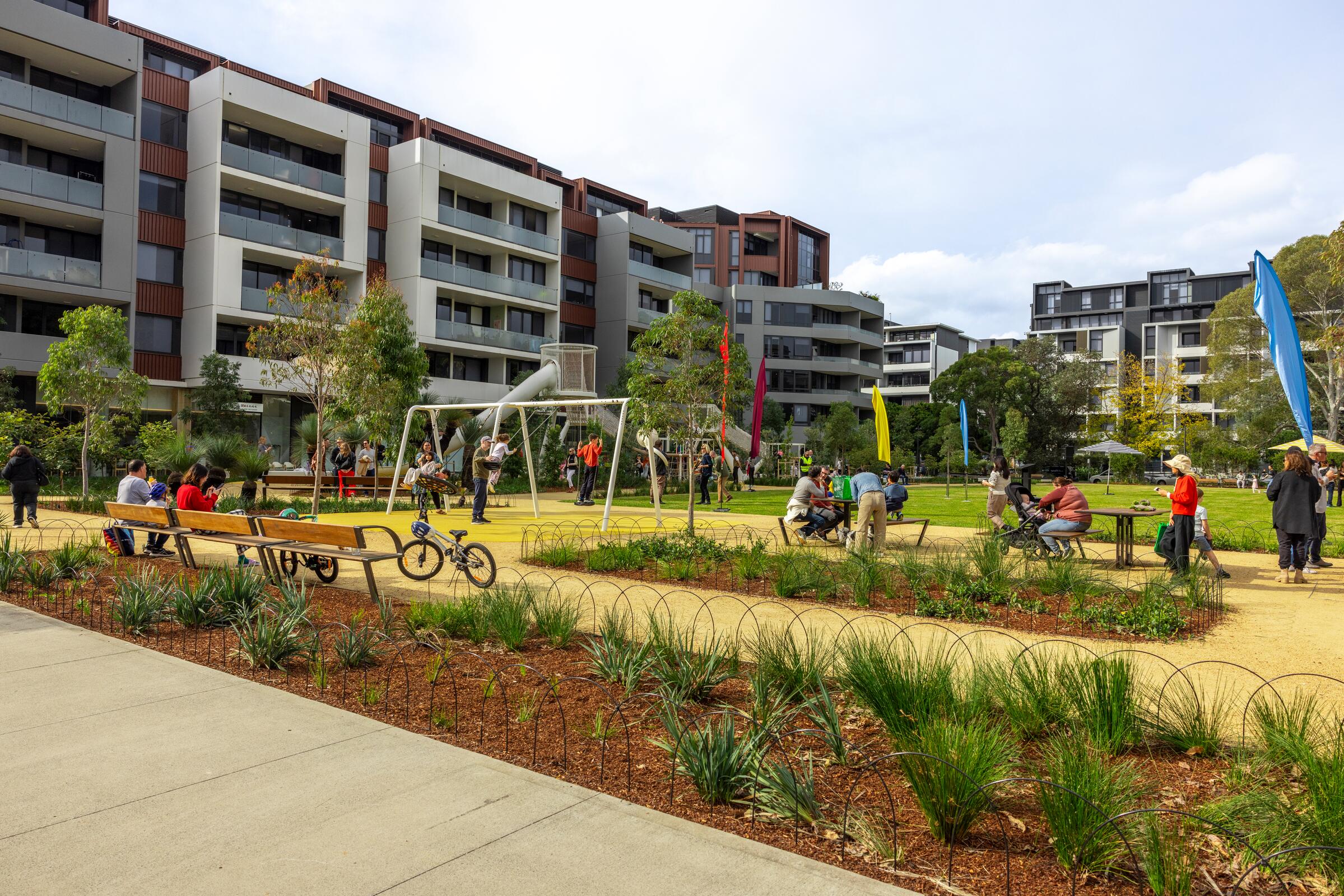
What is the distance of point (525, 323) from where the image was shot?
Answer: 4616 cm

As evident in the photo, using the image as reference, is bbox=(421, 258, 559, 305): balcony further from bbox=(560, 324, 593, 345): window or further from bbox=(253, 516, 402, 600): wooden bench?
bbox=(253, 516, 402, 600): wooden bench

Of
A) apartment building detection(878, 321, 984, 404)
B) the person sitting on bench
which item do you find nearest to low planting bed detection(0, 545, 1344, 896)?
the person sitting on bench

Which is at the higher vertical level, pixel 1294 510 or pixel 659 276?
pixel 659 276

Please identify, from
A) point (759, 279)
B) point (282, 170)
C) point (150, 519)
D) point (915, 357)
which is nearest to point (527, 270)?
point (282, 170)

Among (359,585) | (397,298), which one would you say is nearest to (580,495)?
(397,298)

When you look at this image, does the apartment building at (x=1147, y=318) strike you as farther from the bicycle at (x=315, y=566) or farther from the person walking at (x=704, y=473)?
the bicycle at (x=315, y=566)

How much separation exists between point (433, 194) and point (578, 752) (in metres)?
38.8

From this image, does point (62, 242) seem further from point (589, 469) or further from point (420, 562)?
point (420, 562)

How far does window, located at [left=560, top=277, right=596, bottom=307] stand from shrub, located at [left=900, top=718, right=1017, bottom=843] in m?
47.4

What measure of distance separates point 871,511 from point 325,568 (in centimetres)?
720

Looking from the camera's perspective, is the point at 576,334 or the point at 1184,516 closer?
the point at 1184,516

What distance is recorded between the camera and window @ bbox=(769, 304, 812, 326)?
70.9 m

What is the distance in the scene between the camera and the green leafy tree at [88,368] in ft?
64.1

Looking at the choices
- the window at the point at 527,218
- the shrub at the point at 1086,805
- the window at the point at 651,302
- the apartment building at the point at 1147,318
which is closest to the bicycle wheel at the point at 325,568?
the shrub at the point at 1086,805
